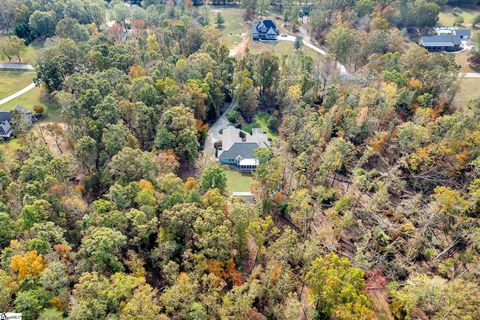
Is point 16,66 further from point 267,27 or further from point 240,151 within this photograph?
point 267,27

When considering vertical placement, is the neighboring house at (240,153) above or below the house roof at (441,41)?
below

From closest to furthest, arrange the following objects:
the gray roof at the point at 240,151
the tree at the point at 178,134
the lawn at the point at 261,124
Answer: the tree at the point at 178,134 < the gray roof at the point at 240,151 < the lawn at the point at 261,124

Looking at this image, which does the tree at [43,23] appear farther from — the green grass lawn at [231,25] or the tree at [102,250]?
the tree at [102,250]

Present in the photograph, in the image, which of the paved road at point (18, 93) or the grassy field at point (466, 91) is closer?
the paved road at point (18, 93)

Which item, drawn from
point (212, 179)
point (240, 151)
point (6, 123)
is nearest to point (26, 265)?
point (212, 179)

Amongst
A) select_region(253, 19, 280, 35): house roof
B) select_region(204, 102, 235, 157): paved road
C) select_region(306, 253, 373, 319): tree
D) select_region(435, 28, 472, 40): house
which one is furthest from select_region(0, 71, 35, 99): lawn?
select_region(435, 28, 472, 40): house

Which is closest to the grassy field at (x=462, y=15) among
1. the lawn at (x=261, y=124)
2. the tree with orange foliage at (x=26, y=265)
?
the lawn at (x=261, y=124)

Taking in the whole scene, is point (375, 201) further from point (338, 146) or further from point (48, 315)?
point (48, 315)

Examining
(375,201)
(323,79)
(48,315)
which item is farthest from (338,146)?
(48,315)
